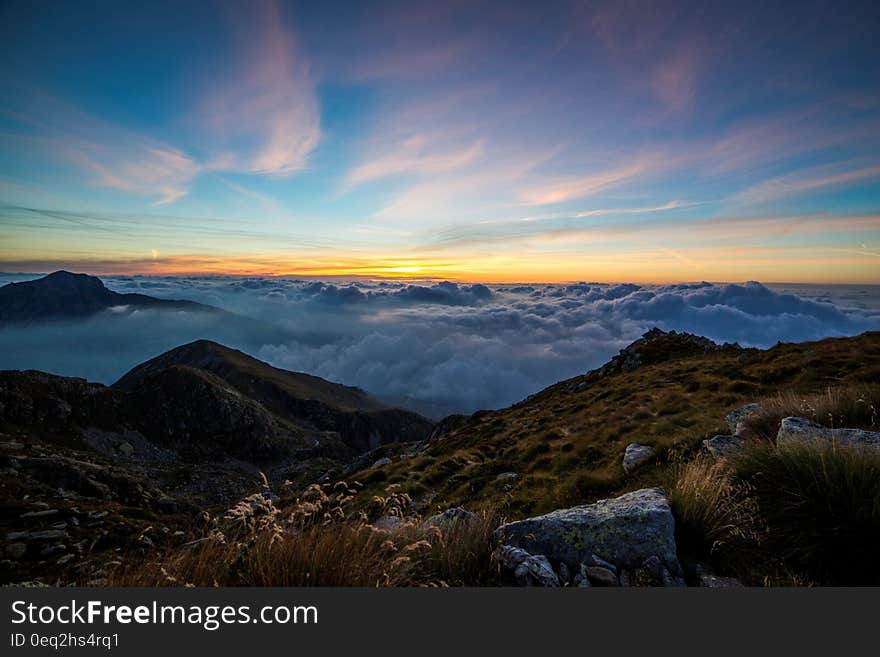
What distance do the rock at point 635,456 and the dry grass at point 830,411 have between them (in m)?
2.23

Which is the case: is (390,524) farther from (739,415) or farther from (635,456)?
(739,415)

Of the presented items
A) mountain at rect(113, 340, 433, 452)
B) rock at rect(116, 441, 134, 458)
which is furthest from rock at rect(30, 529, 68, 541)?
mountain at rect(113, 340, 433, 452)

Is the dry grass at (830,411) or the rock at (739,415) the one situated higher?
the dry grass at (830,411)

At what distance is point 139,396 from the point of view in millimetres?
77250

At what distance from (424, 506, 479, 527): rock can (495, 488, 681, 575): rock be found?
702 millimetres

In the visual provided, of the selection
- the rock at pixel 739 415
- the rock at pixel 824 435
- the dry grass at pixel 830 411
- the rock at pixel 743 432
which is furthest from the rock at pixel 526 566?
the rock at pixel 739 415

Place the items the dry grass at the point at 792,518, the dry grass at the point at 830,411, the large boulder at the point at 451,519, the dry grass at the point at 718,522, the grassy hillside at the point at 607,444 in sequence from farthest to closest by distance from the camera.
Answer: the grassy hillside at the point at 607,444, the dry grass at the point at 830,411, the large boulder at the point at 451,519, the dry grass at the point at 718,522, the dry grass at the point at 792,518

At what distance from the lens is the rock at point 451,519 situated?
5217 millimetres

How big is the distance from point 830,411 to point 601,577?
24.9 feet

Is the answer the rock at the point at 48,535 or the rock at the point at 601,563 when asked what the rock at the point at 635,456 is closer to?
the rock at the point at 601,563

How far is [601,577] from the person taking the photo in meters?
3.84

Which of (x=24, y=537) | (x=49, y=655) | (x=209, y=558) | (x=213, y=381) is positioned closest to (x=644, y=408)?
(x=209, y=558)

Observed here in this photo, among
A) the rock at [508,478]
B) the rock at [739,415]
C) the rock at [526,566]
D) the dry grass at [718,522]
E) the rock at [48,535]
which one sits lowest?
the rock at [48,535]

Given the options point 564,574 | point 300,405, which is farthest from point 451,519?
point 300,405
